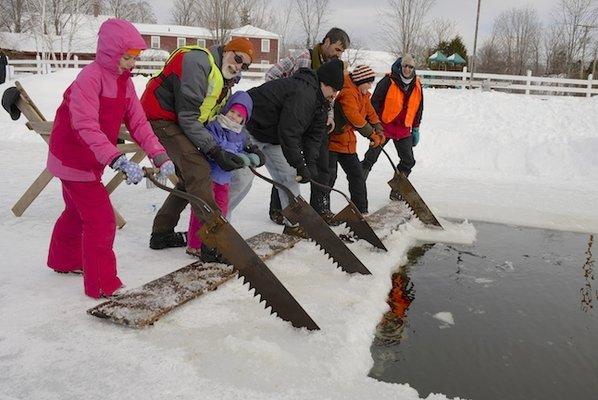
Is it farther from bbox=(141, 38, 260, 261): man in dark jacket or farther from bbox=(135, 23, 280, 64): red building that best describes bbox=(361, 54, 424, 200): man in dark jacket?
bbox=(135, 23, 280, 64): red building

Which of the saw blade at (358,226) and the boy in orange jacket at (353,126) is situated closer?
the saw blade at (358,226)

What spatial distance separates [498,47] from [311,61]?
6456 cm

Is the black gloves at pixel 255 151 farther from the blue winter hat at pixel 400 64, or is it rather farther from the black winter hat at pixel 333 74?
the blue winter hat at pixel 400 64

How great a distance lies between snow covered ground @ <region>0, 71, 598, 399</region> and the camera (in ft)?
8.05

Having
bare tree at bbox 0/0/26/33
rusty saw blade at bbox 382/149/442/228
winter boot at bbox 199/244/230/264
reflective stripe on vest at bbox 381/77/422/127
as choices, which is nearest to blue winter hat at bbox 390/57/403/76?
reflective stripe on vest at bbox 381/77/422/127

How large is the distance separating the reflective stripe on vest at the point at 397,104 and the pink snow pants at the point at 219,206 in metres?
2.98

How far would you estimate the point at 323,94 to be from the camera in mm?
4551

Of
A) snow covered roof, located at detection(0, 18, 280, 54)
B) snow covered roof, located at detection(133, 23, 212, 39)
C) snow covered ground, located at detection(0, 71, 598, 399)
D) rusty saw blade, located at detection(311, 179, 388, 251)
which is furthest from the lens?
snow covered roof, located at detection(133, 23, 212, 39)

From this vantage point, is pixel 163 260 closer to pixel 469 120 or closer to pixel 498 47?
pixel 469 120

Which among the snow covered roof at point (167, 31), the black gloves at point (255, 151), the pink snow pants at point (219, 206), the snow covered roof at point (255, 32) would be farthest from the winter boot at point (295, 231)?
the snow covered roof at point (167, 31)

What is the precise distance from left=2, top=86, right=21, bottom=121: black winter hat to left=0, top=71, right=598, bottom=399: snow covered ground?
1.05m

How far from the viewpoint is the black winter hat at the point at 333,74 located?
14.5ft

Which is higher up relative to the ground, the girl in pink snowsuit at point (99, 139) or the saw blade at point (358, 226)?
the girl in pink snowsuit at point (99, 139)

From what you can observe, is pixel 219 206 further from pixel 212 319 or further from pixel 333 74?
pixel 333 74
